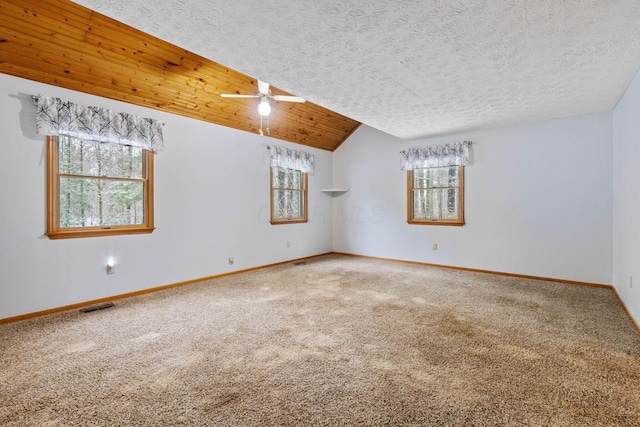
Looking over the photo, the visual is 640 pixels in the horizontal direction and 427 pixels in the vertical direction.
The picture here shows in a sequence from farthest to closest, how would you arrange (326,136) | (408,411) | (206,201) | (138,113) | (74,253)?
(326,136)
(206,201)
(138,113)
(74,253)
(408,411)

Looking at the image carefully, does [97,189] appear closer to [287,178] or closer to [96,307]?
[96,307]

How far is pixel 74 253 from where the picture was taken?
318 cm

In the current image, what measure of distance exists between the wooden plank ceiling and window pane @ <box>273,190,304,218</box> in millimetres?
1619

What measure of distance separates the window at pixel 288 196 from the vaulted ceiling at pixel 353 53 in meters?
1.81

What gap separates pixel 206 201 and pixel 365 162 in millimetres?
3350

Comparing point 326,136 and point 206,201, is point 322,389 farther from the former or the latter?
point 326,136

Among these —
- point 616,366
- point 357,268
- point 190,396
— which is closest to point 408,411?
point 190,396

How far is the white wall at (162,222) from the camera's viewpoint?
282 cm

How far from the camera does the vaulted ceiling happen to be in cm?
185

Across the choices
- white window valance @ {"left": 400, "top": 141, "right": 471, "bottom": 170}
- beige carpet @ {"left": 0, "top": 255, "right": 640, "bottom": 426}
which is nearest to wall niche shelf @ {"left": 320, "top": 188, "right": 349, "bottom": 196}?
white window valance @ {"left": 400, "top": 141, "right": 471, "bottom": 170}

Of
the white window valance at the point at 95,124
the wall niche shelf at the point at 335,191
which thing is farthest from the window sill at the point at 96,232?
the wall niche shelf at the point at 335,191

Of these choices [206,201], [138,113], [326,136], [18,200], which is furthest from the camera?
[326,136]

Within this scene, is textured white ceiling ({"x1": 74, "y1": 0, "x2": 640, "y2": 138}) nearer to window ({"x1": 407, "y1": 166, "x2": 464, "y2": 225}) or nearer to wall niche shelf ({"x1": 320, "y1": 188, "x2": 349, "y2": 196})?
window ({"x1": 407, "y1": 166, "x2": 464, "y2": 225})

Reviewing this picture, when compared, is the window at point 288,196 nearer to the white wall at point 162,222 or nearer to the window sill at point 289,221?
the window sill at point 289,221
